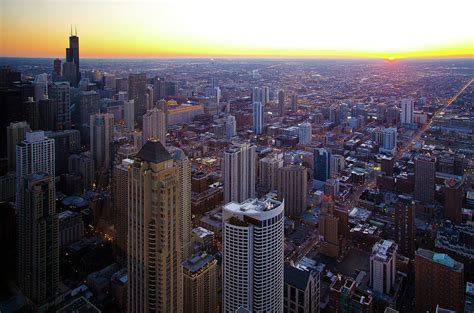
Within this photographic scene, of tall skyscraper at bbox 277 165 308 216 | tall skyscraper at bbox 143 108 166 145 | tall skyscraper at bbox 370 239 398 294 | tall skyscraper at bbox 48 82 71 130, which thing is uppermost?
tall skyscraper at bbox 48 82 71 130

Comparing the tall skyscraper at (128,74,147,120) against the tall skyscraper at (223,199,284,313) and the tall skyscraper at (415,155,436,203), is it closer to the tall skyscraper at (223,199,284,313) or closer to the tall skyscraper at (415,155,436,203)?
the tall skyscraper at (415,155,436,203)

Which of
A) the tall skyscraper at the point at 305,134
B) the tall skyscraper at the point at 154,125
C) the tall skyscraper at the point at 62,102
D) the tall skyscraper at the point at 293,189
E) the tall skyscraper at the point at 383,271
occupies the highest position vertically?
the tall skyscraper at the point at 62,102

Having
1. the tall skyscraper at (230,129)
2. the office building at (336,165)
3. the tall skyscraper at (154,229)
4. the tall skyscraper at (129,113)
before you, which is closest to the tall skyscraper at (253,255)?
the tall skyscraper at (154,229)

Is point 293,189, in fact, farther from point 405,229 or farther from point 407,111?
point 407,111

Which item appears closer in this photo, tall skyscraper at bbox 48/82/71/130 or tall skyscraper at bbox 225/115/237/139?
tall skyscraper at bbox 48/82/71/130

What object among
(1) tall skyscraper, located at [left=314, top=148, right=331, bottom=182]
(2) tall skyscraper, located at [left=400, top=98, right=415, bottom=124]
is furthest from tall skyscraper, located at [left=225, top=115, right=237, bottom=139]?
(2) tall skyscraper, located at [left=400, top=98, right=415, bottom=124]

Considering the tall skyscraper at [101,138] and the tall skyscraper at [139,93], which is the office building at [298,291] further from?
the tall skyscraper at [139,93]
